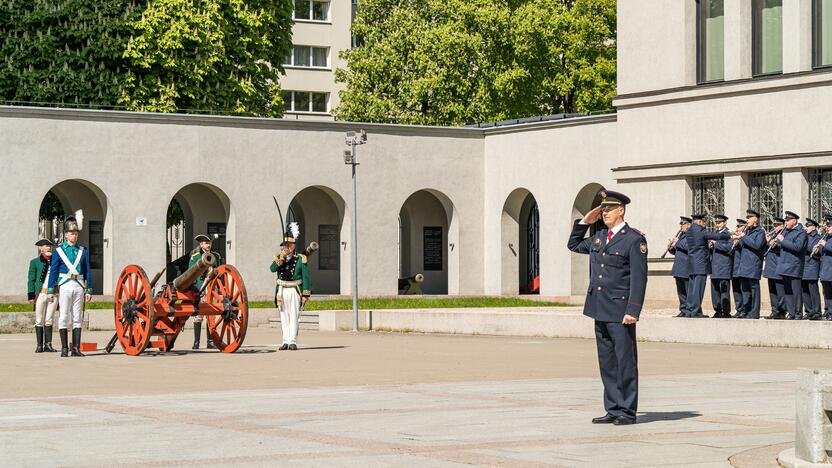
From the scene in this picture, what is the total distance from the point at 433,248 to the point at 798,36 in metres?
18.5

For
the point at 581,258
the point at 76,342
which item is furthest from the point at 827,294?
the point at 581,258

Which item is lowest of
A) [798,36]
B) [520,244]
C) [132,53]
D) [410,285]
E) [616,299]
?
[410,285]

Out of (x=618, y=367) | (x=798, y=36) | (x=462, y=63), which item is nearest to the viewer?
(x=618, y=367)

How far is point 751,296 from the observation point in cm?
2500

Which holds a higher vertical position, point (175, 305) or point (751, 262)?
point (751, 262)

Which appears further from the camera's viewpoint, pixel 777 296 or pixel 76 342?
pixel 777 296

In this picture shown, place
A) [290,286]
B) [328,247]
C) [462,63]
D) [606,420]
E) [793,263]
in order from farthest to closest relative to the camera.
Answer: [462,63]
[328,247]
[793,263]
[290,286]
[606,420]

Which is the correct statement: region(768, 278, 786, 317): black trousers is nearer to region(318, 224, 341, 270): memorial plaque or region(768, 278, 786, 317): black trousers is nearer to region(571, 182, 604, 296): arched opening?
region(571, 182, 604, 296): arched opening

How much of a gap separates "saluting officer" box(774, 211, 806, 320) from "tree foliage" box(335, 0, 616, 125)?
3149 cm

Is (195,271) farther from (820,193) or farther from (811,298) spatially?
(820,193)

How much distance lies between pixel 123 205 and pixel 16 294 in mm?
3410

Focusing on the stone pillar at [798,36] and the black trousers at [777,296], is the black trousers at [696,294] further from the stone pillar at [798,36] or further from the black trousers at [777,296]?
the stone pillar at [798,36]

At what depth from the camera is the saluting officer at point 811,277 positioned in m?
23.9

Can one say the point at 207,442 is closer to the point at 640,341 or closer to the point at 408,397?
the point at 408,397
